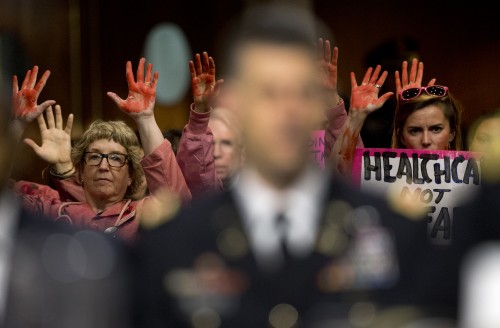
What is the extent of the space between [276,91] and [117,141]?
5.46 feet

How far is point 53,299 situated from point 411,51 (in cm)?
361

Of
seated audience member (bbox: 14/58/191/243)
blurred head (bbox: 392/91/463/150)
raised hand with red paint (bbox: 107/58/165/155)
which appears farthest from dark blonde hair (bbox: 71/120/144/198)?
blurred head (bbox: 392/91/463/150)

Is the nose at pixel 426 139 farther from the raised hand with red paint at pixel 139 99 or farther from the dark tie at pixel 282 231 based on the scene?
the dark tie at pixel 282 231

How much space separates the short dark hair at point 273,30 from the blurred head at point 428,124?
5.44 feet

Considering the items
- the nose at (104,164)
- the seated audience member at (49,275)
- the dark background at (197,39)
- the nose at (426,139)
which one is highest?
the dark background at (197,39)

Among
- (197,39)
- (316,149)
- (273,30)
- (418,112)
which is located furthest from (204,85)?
(197,39)

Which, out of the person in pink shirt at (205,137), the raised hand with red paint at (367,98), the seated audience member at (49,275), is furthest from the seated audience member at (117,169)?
the seated audience member at (49,275)

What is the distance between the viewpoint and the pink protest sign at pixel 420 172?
259 centimetres

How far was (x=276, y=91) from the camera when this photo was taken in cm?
117

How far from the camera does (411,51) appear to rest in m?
4.53

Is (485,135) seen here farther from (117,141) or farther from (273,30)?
(273,30)

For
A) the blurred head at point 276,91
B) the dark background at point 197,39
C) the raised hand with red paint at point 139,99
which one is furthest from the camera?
the dark background at point 197,39

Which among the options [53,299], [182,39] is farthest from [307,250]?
[182,39]

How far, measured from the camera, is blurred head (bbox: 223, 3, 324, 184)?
1.16 metres
